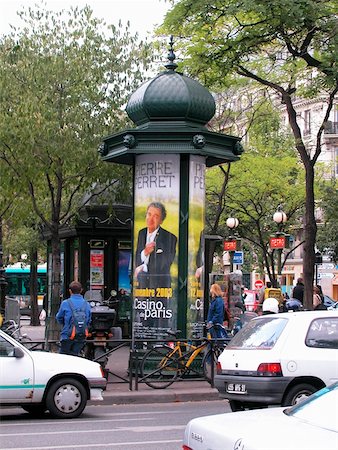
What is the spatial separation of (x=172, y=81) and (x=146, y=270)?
3729 mm

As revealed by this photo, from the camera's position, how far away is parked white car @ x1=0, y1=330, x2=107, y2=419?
42.6 ft

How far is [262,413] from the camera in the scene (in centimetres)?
636

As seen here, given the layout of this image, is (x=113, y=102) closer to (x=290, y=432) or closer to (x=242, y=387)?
(x=242, y=387)

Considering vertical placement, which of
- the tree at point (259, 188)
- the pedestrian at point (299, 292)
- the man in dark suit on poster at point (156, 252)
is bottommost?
the pedestrian at point (299, 292)

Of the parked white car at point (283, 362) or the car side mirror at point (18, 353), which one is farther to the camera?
the car side mirror at point (18, 353)

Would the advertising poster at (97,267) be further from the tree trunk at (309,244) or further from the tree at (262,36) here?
the tree trunk at (309,244)

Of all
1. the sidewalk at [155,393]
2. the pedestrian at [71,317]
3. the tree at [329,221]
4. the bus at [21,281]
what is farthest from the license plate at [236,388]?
the bus at [21,281]

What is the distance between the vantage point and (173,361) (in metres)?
17.2

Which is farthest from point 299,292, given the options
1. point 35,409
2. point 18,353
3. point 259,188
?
point 18,353

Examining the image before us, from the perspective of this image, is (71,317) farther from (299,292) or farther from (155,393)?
(299,292)

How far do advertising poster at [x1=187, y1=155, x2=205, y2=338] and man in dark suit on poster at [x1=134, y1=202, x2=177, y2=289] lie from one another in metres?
0.40

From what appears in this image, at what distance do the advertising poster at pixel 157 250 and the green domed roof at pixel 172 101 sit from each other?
2.77ft

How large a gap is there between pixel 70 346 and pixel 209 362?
8.79ft

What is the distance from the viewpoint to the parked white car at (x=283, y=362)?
12453 mm
